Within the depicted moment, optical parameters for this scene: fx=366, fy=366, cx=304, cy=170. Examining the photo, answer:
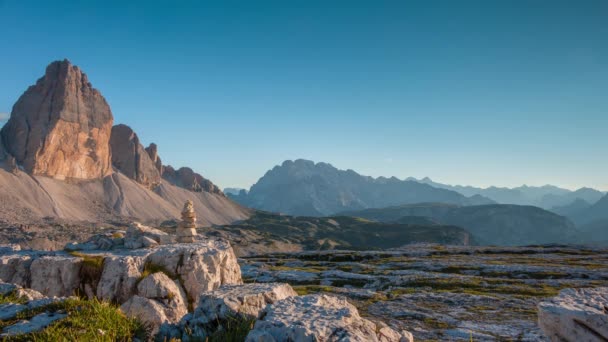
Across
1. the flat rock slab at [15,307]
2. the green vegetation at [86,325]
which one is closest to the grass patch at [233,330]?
the green vegetation at [86,325]

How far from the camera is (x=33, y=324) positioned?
869 cm

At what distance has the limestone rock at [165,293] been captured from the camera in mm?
17062

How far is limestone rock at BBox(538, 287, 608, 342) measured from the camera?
31.7 ft

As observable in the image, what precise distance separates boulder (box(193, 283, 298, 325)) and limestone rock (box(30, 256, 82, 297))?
43.1 ft

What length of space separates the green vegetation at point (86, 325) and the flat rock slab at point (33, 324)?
0.20m

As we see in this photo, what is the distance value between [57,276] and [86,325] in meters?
15.8

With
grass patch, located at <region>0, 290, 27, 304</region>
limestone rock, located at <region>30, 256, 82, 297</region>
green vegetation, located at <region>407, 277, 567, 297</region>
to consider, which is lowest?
green vegetation, located at <region>407, 277, 567, 297</region>

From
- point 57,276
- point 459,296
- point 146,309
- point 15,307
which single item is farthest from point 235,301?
point 459,296

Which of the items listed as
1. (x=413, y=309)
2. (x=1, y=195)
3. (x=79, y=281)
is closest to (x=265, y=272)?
(x=413, y=309)

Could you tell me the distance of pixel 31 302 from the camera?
1051cm

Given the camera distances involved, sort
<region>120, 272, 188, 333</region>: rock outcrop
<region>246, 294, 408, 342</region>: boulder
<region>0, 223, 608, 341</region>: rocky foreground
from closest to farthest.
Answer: <region>246, 294, 408, 342</region>: boulder
<region>0, 223, 608, 341</region>: rocky foreground
<region>120, 272, 188, 333</region>: rock outcrop

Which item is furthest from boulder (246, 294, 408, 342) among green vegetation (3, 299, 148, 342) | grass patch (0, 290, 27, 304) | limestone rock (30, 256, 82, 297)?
limestone rock (30, 256, 82, 297)

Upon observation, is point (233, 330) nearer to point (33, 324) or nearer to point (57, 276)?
point (33, 324)

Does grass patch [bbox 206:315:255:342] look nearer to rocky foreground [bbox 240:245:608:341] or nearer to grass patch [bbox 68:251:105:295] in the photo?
rocky foreground [bbox 240:245:608:341]
